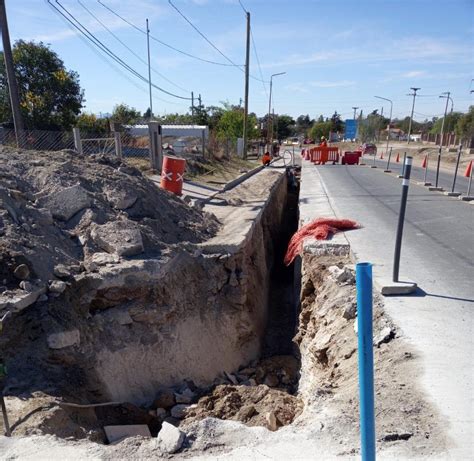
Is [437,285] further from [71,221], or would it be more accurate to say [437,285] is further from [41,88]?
[41,88]

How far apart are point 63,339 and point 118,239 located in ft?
6.46

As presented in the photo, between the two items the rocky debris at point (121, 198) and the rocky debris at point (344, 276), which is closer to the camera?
the rocky debris at point (344, 276)

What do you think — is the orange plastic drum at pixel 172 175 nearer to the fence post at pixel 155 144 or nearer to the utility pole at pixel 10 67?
the fence post at pixel 155 144

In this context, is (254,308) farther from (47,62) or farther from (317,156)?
(317,156)

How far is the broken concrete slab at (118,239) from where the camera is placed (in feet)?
20.5

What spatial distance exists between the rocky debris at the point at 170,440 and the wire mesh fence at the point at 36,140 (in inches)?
466

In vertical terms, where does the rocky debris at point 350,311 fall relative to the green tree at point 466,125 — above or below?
below

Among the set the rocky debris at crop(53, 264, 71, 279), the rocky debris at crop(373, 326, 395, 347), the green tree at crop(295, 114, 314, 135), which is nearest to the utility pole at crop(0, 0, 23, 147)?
the rocky debris at crop(53, 264, 71, 279)

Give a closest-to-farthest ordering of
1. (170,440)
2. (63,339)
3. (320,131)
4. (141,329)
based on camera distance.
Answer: (170,440), (63,339), (141,329), (320,131)

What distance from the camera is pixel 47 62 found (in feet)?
68.2

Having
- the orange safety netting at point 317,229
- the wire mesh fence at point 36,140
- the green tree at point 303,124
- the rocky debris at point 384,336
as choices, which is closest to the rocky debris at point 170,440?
the rocky debris at point 384,336

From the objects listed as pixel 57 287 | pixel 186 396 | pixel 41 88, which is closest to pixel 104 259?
pixel 57 287

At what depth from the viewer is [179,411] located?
514 centimetres

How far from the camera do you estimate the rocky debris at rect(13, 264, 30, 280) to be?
4.95 m
